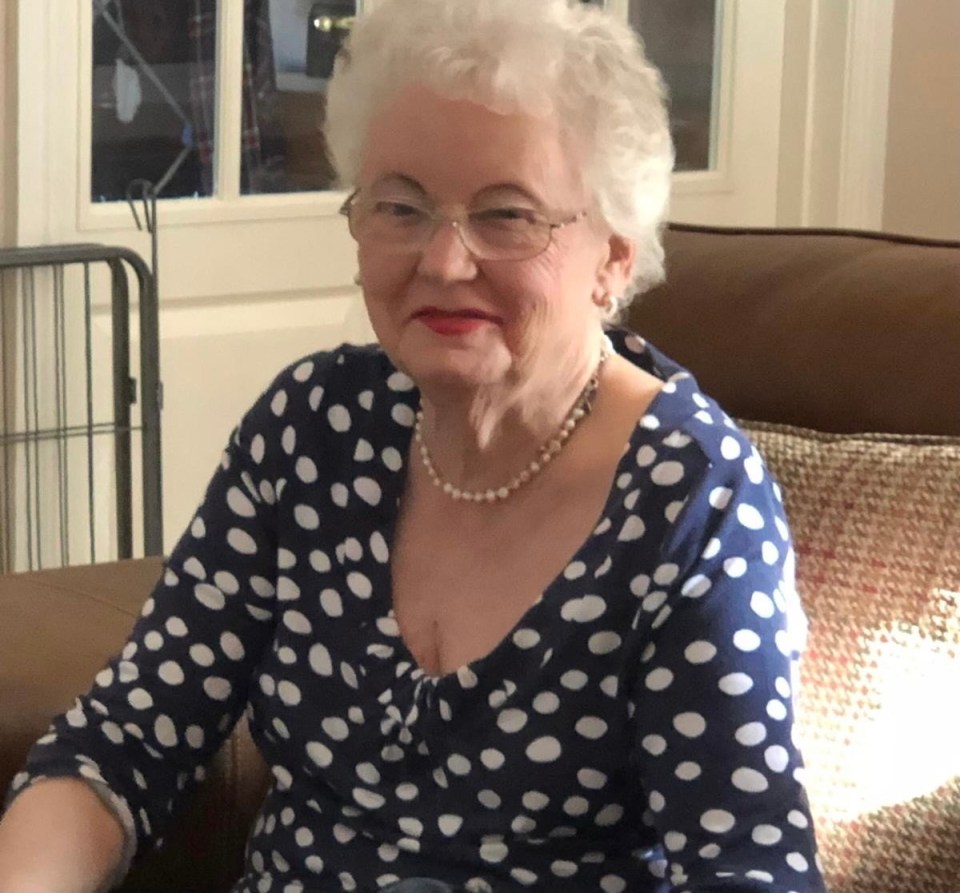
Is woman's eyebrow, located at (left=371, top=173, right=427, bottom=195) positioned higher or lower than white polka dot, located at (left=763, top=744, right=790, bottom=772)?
higher

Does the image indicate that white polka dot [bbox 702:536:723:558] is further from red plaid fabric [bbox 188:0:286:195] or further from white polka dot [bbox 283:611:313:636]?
red plaid fabric [bbox 188:0:286:195]

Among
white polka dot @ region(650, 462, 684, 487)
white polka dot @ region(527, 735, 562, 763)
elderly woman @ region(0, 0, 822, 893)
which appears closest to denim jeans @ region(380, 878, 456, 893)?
elderly woman @ region(0, 0, 822, 893)

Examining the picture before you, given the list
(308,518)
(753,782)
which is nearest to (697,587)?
(753,782)

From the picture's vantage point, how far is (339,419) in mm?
1341

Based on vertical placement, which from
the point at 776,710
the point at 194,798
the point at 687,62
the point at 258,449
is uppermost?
the point at 687,62

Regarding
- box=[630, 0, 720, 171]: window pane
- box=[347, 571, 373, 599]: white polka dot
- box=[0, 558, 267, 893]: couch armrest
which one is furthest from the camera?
box=[630, 0, 720, 171]: window pane

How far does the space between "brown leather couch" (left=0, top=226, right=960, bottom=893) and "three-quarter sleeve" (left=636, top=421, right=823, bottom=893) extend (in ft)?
0.51

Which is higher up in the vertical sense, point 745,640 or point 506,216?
point 506,216

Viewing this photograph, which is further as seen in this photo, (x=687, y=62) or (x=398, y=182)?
(x=687, y=62)

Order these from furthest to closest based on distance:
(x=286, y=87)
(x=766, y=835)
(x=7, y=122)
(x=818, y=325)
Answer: (x=286, y=87) < (x=7, y=122) < (x=818, y=325) < (x=766, y=835)

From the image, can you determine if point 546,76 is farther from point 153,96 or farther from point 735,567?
point 153,96

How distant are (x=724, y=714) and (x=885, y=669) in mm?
215

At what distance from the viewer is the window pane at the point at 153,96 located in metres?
2.45

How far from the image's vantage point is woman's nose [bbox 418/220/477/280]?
3.81 feet
